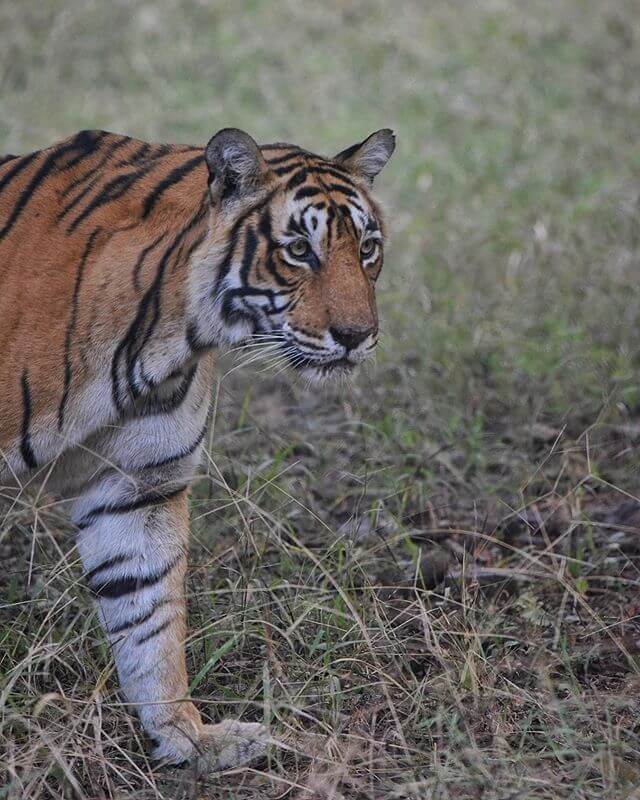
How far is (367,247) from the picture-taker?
114 inches

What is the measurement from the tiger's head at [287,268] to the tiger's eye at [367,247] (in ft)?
0.04

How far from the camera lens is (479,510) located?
3.94 m

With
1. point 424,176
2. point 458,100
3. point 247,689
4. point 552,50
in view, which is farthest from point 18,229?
point 552,50

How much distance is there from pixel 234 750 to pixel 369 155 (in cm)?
135

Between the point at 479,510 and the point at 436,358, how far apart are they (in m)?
0.99

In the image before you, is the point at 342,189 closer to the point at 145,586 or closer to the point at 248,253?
the point at 248,253

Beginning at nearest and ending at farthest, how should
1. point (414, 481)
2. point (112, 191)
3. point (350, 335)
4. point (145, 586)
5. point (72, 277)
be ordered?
1. point (350, 335)
2. point (72, 277)
3. point (112, 191)
4. point (145, 586)
5. point (414, 481)

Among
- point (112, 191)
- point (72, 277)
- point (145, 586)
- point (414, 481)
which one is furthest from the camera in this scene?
point (414, 481)

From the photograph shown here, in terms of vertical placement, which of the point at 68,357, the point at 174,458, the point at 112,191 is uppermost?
the point at 112,191

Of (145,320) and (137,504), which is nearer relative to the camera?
(145,320)

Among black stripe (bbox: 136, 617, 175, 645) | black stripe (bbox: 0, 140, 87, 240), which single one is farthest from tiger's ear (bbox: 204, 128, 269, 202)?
black stripe (bbox: 136, 617, 175, 645)

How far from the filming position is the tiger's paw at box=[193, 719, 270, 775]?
9.18 ft

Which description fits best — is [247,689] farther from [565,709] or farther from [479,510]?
[479,510]

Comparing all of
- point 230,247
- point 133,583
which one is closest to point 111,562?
point 133,583
